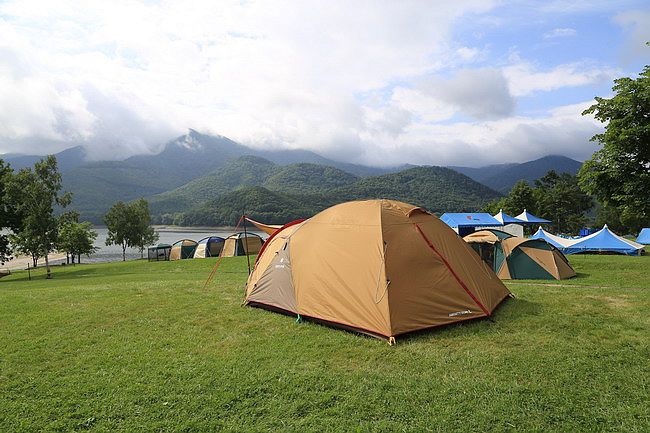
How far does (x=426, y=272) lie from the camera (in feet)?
24.7

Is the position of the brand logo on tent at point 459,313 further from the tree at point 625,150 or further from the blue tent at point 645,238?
the blue tent at point 645,238

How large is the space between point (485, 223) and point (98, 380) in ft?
115

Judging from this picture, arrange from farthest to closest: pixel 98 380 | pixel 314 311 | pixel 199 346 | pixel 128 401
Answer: pixel 314 311 → pixel 199 346 → pixel 98 380 → pixel 128 401

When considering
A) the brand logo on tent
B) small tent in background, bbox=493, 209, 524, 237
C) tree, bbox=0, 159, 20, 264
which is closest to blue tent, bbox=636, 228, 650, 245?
small tent in background, bbox=493, 209, 524, 237

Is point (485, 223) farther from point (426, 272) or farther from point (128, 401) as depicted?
point (128, 401)

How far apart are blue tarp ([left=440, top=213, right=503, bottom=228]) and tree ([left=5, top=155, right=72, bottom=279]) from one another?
31365mm

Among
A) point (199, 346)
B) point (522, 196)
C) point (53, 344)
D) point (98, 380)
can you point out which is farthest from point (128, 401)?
point (522, 196)

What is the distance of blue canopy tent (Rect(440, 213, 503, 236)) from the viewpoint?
35406 millimetres

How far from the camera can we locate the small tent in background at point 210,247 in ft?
120

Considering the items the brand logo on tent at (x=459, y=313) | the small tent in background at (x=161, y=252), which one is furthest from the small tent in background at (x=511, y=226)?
the small tent in background at (x=161, y=252)

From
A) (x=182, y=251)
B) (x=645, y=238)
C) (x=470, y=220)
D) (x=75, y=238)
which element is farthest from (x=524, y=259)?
(x=75, y=238)

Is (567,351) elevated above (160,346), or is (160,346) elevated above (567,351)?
(160,346)

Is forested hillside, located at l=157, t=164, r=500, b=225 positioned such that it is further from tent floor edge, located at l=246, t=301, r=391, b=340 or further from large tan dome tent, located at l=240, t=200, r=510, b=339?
large tan dome tent, located at l=240, t=200, r=510, b=339

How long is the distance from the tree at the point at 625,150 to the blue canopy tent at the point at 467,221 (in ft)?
62.8
